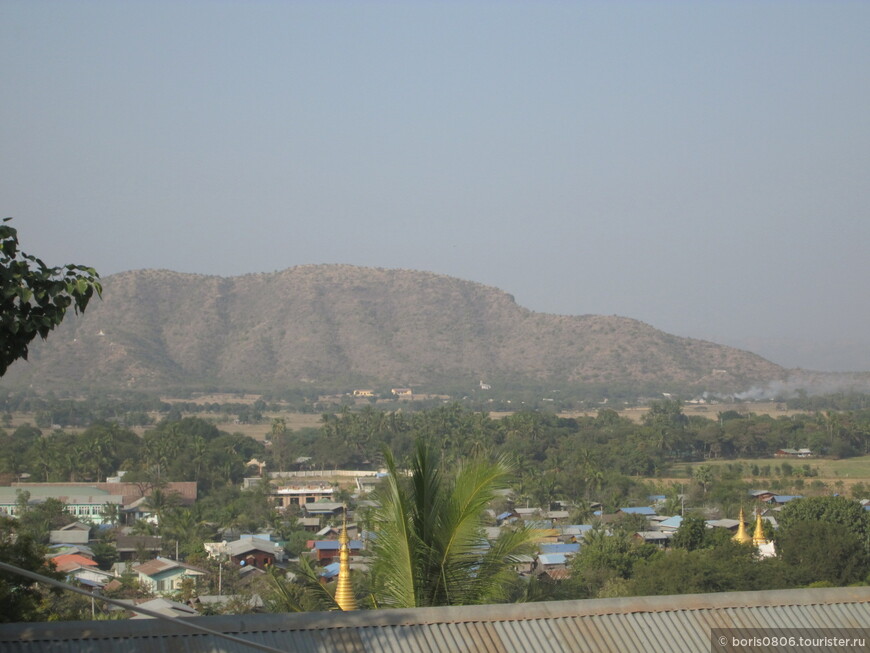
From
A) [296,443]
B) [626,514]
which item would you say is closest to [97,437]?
[296,443]

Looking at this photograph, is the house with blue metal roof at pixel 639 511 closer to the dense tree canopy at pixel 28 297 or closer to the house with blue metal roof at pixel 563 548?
the house with blue metal roof at pixel 563 548

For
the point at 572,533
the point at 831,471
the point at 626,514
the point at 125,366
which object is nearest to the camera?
the point at 572,533

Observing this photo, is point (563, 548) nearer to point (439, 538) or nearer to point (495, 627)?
point (439, 538)

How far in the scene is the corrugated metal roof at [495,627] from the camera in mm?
6359

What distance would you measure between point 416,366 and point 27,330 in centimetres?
19199

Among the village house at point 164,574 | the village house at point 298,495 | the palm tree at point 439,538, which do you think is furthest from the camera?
the village house at point 298,495

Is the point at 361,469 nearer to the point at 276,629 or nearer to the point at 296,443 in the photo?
the point at 296,443

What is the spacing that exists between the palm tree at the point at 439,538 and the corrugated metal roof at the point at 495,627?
1.30m

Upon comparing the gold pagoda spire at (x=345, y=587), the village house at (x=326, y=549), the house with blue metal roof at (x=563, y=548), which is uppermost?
the gold pagoda spire at (x=345, y=587)

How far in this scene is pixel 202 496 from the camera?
60.3 meters

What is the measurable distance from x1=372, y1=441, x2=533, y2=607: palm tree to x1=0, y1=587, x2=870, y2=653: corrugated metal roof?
1.30 meters

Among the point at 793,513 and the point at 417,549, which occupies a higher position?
the point at 417,549

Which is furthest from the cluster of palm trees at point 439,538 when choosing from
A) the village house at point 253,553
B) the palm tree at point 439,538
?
the village house at point 253,553

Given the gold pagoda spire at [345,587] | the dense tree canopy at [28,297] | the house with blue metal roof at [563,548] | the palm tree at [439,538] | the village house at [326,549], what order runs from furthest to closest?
the village house at [326,549], the house with blue metal roof at [563,548], the gold pagoda spire at [345,587], the palm tree at [439,538], the dense tree canopy at [28,297]
